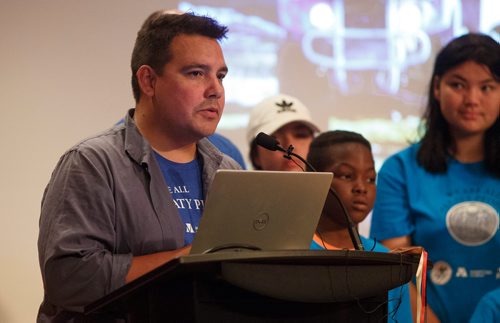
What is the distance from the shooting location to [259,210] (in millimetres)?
1946

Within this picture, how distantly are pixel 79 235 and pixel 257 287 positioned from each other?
572mm

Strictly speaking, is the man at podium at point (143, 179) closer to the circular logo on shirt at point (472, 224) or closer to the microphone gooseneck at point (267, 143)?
the microphone gooseneck at point (267, 143)

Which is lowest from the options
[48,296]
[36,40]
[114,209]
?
[48,296]

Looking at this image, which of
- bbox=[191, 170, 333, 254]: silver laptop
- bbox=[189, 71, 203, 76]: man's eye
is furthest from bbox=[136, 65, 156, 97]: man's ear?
bbox=[191, 170, 333, 254]: silver laptop

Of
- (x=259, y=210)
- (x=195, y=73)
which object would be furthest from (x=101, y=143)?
(x=259, y=210)

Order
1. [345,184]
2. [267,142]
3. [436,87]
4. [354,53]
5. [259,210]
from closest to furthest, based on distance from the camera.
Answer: [259,210], [267,142], [345,184], [436,87], [354,53]

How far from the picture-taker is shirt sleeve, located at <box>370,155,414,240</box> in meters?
3.33

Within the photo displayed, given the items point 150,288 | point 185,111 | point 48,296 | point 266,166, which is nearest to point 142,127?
point 185,111

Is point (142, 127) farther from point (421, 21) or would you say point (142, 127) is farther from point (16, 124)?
point (421, 21)

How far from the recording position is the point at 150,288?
5.86 ft

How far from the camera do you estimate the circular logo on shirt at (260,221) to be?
76.9 inches

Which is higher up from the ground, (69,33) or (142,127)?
(69,33)

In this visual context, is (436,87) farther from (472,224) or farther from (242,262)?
(242,262)

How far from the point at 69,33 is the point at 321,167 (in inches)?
67.6
